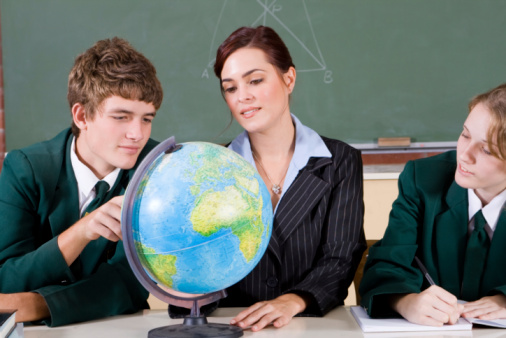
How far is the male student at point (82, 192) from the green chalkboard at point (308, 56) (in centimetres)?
Answer: 179

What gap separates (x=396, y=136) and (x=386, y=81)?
1.09ft

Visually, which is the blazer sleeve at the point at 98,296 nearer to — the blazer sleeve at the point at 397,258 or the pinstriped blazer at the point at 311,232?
the pinstriped blazer at the point at 311,232

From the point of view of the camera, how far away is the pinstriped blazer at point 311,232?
1.92 metres

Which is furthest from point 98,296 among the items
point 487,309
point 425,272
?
point 487,309

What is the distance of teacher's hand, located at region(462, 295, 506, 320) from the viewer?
1586 mm

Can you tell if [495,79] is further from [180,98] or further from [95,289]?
[95,289]

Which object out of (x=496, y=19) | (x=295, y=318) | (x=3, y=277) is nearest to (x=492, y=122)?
(x=295, y=318)

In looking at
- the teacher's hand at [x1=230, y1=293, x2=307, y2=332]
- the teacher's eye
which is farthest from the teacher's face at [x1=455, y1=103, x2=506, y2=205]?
the teacher's eye

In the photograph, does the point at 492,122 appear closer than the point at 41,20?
Yes

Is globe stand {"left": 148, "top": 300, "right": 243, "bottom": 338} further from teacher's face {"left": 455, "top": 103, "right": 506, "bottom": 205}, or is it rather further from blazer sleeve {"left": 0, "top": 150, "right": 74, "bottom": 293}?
teacher's face {"left": 455, "top": 103, "right": 506, "bottom": 205}

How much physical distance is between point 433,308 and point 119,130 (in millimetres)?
1013

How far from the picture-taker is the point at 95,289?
1.71m

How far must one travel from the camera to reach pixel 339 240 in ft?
6.28

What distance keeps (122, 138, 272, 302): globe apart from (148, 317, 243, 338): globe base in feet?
0.29
